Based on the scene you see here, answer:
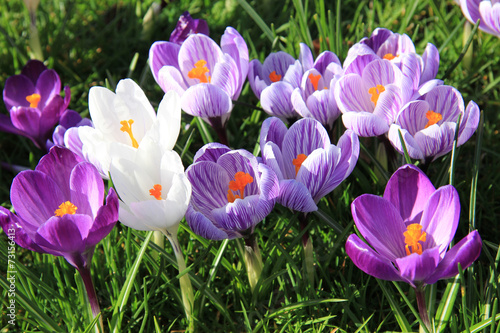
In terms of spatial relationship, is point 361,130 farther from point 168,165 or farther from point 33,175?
point 33,175

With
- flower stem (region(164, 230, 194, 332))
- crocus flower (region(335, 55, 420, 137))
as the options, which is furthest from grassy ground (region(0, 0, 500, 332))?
crocus flower (region(335, 55, 420, 137))

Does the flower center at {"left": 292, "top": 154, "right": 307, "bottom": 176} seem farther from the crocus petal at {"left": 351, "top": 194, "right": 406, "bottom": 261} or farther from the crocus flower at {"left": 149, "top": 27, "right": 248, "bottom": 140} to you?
the crocus flower at {"left": 149, "top": 27, "right": 248, "bottom": 140}

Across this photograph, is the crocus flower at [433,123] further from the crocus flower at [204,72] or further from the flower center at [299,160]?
the crocus flower at [204,72]

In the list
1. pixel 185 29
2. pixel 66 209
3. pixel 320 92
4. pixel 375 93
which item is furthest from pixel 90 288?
pixel 185 29

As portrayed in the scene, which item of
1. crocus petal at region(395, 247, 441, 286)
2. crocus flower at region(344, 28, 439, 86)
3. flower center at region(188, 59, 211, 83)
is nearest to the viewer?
crocus petal at region(395, 247, 441, 286)

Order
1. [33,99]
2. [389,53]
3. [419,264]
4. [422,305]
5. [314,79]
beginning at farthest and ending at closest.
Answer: [33,99]
[389,53]
[314,79]
[422,305]
[419,264]

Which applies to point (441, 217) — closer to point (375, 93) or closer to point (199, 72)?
point (375, 93)
